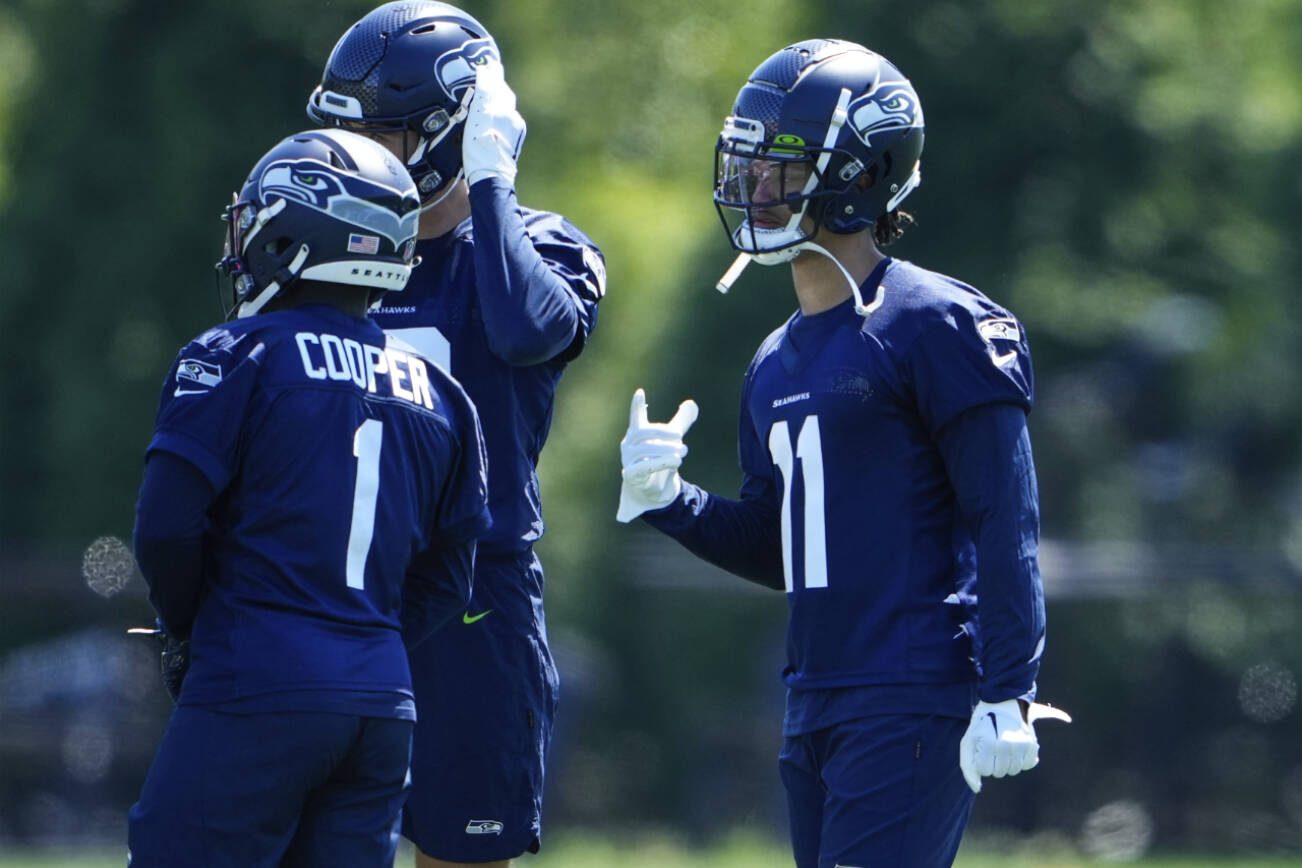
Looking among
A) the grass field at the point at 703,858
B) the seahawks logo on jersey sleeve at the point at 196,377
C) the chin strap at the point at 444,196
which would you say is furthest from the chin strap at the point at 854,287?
the grass field at the point at 703,858

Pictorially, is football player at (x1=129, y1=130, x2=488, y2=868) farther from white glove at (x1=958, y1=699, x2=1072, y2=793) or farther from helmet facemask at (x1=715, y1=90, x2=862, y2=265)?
Answer: white glove at (x1=958, y1=699, x2=1072, y2=793)

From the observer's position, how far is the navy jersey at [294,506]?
3.88 m

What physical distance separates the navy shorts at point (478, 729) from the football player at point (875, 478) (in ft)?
1.34

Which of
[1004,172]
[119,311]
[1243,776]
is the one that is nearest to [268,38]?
[119,311]

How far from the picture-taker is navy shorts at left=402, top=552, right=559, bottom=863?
15.8ft

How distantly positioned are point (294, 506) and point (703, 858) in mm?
7747

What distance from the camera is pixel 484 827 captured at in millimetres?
4812

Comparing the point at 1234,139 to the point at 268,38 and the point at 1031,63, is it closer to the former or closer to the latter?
the point at 1031,63

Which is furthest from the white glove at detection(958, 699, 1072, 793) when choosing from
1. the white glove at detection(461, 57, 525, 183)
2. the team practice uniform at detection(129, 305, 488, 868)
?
the white glove at detection(461, 57, 525, 183)

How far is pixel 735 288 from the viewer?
51.5 feet

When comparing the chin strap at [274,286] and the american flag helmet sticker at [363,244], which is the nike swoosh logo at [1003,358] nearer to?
the american flag helmet sticker at [363,244]

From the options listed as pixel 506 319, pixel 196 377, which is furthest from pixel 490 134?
pixel 196 377

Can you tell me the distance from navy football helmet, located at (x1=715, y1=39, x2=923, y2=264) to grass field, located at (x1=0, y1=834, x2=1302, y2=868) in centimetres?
595

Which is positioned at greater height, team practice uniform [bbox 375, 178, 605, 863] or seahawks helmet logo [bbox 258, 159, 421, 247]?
seahawks helmet logo [bbox 258, 159, 421, 247]
